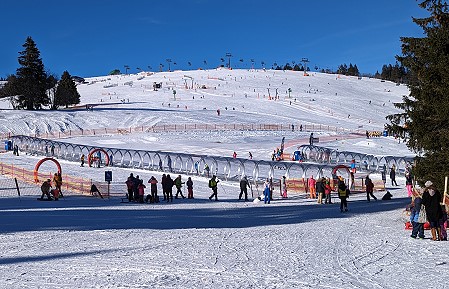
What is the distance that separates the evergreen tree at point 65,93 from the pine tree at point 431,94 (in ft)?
233

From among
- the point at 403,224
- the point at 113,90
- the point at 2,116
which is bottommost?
the point at 403,224

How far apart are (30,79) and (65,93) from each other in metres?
15.1

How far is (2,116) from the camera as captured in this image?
67.1 metres

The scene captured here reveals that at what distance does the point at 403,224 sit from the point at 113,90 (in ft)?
363

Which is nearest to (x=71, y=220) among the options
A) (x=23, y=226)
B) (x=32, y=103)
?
(x=23, y=226)

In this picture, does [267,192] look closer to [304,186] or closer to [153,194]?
[153,194]

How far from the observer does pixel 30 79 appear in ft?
237

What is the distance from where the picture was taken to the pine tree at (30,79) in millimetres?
72688

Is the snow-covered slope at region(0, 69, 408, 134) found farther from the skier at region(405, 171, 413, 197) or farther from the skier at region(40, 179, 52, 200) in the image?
the skier at region(405, 171, 413, 197)

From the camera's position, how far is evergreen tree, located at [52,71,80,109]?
84688mm

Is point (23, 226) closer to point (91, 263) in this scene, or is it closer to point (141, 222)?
point (141, 222)

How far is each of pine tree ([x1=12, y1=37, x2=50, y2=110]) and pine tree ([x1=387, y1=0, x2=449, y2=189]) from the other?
64.0 m

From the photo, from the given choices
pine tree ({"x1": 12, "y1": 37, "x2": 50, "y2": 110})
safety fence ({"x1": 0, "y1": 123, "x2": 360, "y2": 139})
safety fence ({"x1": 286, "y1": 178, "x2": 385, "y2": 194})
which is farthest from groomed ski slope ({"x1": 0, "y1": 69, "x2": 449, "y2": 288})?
pine tree ({"x1": 12, "y1": 37, "x2": 50, "y2": 110})

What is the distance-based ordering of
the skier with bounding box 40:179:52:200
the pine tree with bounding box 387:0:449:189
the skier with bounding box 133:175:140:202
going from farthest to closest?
the skier with bounding box 133:175:140:202, the skier with bounding box 40:179:52:200, the pine tree with bounding box 387:0:449:189
